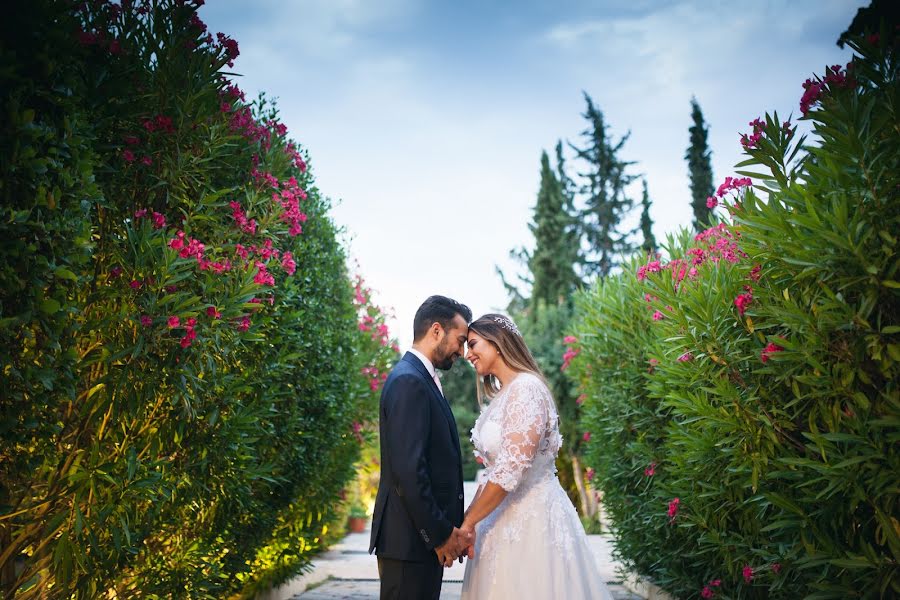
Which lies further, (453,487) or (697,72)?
(697,72)

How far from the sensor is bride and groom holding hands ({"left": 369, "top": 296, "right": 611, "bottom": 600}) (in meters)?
3.42

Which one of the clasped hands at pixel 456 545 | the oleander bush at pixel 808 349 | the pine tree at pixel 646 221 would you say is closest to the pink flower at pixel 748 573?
the oleander bush at pixel 808 349

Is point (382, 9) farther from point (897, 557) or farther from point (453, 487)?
point (897, 557)

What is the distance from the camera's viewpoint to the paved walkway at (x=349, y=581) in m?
7.36

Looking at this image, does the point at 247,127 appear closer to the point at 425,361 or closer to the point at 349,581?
the point at 425,361

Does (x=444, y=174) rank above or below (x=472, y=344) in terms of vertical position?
above

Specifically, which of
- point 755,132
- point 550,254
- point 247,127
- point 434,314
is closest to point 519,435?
point 434,314

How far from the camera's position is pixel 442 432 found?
3.61 meters

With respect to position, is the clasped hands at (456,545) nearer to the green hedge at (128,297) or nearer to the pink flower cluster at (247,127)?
the green hedge at (128,297)

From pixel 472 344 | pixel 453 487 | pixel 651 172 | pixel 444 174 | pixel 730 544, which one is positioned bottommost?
pixel 730 544

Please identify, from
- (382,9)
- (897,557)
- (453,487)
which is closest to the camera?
(897,557)

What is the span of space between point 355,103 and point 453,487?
13.9 m

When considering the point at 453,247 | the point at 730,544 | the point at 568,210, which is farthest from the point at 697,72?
the point at 453,247

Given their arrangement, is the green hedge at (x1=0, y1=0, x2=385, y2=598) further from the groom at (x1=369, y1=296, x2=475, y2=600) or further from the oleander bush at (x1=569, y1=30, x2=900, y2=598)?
the oleander bush at (x1=569, y1=30, x2=900, y2=598)
